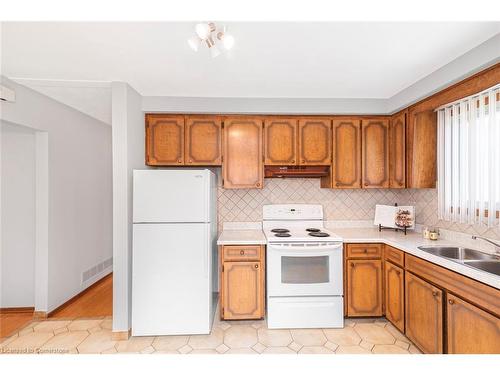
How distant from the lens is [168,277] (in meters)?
2.42

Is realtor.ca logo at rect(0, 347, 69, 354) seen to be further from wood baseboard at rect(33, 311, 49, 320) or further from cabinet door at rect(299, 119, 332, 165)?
cabinet door at rect(299, 119, 332, 165)

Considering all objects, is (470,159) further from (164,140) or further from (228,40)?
(164,140)

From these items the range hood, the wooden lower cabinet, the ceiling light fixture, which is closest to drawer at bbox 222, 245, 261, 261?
the wooden lower cabinet

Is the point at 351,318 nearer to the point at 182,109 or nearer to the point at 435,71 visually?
the point at 435,71

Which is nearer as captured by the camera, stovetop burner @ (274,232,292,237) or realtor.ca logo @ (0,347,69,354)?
realtor.ca logo @ (0,347,69,354)

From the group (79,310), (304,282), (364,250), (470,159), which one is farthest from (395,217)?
(79,310)

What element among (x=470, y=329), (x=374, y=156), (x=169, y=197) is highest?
(x=374, y=156)

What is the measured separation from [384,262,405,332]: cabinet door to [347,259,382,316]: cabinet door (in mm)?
78

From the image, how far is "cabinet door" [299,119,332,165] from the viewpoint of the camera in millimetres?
2998

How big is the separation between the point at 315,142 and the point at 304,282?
1.52 metres

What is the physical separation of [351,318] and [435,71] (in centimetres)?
246

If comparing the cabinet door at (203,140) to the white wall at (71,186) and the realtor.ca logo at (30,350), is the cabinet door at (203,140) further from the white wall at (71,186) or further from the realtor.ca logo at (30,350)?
the realtor.ca logo at (30,350)

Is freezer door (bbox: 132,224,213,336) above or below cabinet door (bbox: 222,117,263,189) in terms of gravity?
below
